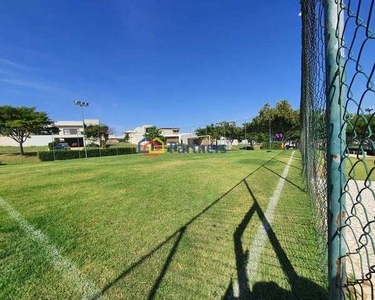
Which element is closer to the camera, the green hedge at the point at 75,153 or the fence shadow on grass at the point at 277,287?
the fence shadow on grass at the point at 277,287

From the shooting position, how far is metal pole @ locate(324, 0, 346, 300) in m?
1.31

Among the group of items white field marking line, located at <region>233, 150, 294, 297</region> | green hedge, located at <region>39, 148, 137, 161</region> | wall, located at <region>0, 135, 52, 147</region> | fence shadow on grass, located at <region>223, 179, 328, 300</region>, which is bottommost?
fence shadow on grass, located at <region>223, 179, 328, 300</region>

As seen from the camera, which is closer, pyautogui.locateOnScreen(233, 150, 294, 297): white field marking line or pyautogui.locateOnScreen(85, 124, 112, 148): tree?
pyautogui.locateOnScreen(233, 150, 294, 297): white field marking line

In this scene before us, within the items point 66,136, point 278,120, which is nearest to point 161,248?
point 278,120

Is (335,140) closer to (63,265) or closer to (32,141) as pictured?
→ (63,265)

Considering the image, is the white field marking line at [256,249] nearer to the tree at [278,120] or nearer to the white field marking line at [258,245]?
the white field marking line at [258,245]

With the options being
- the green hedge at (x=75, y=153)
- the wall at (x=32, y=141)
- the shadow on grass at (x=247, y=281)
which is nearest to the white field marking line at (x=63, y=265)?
the shadow on grass at (x=247, y=281)

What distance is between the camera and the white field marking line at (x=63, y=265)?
2.46 metres

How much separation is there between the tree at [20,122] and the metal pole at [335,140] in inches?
1507

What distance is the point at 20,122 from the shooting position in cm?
3475

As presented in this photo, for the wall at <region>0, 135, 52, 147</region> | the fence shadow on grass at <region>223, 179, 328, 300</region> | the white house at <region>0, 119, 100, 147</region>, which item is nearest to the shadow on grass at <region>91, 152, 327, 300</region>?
the fence shadow on grass at <region>223, 179, 328, 300</region>

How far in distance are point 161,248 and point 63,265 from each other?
1.17 m

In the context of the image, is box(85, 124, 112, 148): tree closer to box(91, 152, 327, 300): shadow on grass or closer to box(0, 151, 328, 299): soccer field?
box(0, 151, 328, 299): soccer field

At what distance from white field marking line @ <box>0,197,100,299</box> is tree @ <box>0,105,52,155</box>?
34.4m
